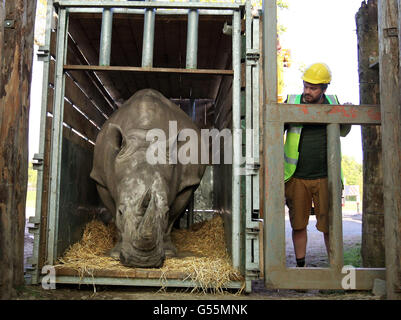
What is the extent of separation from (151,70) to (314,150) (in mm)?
1975

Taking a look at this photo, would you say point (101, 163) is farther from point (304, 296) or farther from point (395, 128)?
point (395, 128)

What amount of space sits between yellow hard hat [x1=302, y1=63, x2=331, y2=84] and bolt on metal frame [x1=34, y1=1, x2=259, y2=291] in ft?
2.73

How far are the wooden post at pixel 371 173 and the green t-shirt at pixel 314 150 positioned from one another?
3.38ft

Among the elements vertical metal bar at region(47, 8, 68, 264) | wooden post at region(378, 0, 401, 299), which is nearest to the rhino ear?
vertical metal bar at region(47, 8, 68, 264)

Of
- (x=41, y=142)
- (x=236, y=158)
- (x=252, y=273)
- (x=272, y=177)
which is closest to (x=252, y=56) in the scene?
(x=236, y=158)

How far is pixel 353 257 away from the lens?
672 centimetres

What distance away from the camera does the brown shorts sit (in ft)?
15.3

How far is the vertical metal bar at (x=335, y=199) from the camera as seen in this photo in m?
4.02

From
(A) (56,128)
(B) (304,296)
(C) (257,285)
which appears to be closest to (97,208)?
(A) (56,128)

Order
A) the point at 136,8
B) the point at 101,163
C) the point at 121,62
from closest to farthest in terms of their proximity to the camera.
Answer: the point at 136,8
the point at 101,163
the point at 121,62

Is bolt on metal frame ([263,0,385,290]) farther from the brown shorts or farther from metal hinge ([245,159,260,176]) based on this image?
the brown shorts

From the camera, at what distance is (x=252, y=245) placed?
411 cm

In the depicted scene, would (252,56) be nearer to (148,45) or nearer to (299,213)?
(148,45)

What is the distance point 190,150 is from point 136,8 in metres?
1.90
